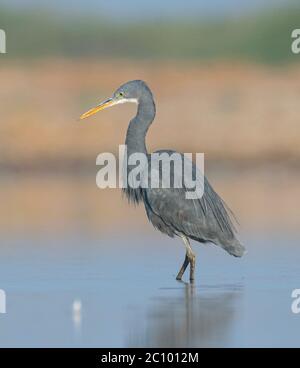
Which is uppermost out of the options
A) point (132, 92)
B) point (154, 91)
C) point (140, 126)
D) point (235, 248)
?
point (154, 91)

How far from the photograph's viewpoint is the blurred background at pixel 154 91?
2447 centimetres

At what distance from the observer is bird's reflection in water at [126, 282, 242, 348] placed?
959cm

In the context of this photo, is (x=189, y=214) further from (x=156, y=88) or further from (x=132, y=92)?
(x=156, y=88)

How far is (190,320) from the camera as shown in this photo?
10.3 meters

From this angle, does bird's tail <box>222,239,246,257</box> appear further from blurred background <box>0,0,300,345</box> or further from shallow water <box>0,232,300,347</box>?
blurred background <box>0,0,300,345</box>

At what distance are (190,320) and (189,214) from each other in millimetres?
2634

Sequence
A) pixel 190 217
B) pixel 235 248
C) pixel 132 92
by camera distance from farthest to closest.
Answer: pixel 132 92 < pixel 190 217 < pixel 235 248

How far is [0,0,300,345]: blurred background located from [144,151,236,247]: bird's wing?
6435 millimetres

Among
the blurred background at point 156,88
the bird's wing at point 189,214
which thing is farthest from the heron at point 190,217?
the blurred background at point 156,88

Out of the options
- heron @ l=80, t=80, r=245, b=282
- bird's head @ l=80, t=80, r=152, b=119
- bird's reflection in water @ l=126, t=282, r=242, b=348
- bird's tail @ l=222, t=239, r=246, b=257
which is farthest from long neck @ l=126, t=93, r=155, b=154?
bird's reflection in water @ l=126, t=282, r=242, b=348

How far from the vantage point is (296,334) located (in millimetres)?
9766

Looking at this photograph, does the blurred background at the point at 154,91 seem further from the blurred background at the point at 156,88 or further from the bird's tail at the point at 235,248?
the bird's tail at the point at 235,248

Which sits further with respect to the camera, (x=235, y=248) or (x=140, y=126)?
(x=140, y=126)

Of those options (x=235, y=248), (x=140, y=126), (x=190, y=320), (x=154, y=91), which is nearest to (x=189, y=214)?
(x=235, y=248)
